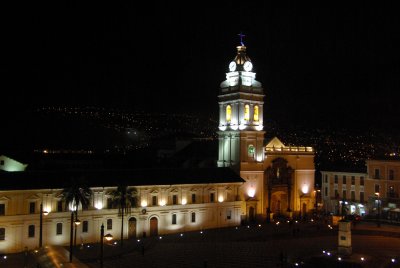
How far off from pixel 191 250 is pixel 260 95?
→ 96.3 feet

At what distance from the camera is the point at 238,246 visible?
162 ft

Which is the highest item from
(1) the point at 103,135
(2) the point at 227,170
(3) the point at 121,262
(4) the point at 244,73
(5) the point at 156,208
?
(4) the point at 244,73

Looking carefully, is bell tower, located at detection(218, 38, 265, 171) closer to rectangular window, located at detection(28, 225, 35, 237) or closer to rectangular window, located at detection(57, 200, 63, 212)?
rectangular window, located at detection(57, 200, 63, 212)

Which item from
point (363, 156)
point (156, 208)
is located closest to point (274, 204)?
point (156, 208)

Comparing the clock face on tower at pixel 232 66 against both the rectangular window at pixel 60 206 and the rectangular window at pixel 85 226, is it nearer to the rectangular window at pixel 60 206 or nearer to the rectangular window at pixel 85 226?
the rectangular window at pixel 85 226

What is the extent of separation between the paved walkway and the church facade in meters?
7.70

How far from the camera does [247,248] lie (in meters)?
48.4

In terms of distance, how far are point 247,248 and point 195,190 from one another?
13.8 m

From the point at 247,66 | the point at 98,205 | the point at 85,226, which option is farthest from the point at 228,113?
the point at 85,226

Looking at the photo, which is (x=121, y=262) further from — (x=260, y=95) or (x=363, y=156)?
(x=363, y=156)

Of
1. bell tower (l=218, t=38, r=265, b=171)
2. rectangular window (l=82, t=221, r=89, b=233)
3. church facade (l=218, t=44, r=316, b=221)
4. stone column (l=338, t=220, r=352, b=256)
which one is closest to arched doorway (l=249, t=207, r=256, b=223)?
church facade (l=218, t=44, r=316, b=221)

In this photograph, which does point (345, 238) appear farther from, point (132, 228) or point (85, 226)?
point (85, 226)

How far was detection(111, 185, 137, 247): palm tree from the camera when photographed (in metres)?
50.8

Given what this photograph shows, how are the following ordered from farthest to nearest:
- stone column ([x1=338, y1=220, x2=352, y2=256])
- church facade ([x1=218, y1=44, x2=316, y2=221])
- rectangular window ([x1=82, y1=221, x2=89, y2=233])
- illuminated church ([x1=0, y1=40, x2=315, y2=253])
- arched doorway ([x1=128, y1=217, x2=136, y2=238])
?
church facade ([x1=218, y1=44, x2=316, y2=221])
arched doorway ([x1=128, y1=217, x2=136, y2=238])
rectangular window ([x1=82, y1=221, x2=89, y2=233])
illuminated church ([x1=0, y1=40, x2=315, y2=253])
stone column ([x1=338, y1=220, x2=352, y2=256])
